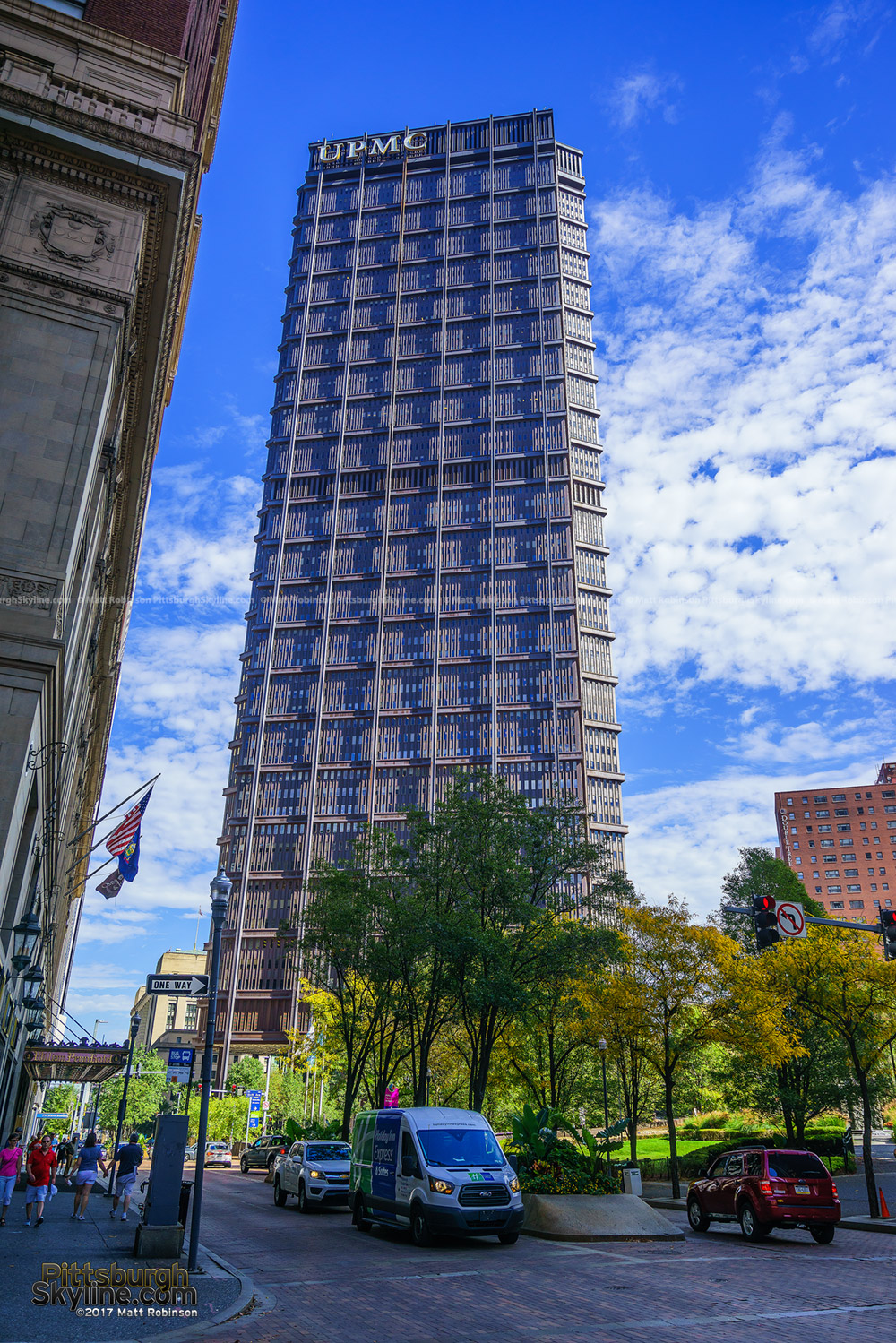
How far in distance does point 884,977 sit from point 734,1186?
8.15 m

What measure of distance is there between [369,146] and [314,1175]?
6049 inches

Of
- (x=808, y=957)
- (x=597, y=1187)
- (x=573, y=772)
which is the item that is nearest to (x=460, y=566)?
(x=573, y=772)

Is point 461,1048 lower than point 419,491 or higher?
lower

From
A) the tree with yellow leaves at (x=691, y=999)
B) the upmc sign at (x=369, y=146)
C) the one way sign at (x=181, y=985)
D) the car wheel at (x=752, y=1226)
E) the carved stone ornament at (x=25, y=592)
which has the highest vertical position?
the upmc sign at (x=369, y=146)

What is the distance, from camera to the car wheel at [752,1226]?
19031 millimetres

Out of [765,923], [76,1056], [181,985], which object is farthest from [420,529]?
[181,985]

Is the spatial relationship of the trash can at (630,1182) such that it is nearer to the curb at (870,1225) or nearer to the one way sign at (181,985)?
the curb at (870,1225)

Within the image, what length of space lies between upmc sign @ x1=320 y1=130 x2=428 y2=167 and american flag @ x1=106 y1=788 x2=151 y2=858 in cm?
13855

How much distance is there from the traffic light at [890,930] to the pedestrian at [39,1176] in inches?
734

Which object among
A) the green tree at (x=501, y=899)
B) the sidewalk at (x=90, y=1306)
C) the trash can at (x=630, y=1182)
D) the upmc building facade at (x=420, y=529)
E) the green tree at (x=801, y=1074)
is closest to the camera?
the sidewalk at (x=90, y=1306)

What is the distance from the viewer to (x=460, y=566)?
11625cm

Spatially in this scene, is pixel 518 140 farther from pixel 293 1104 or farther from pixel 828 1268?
pixel 828 1268

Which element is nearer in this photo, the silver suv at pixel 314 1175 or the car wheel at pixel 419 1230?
the car wheel at pixel 419 1230

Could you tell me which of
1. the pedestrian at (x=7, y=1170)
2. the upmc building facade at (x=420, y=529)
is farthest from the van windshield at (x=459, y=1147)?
the upmc building facade at (x=420, y=529)
